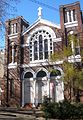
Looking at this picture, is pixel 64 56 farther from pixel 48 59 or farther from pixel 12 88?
pixel 12 88

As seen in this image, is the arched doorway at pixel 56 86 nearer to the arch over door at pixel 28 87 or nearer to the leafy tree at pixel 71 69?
the leafy tree at pixel 71 69

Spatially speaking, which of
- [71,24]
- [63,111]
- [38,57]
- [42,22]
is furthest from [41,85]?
[63,111]

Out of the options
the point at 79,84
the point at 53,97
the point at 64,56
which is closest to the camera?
the point at 79,84

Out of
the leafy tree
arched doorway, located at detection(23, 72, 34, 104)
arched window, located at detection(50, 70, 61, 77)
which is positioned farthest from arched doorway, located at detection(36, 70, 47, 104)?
the leafy tree

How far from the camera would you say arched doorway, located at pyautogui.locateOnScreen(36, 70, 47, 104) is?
30.8m

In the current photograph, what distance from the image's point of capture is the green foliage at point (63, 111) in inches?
714

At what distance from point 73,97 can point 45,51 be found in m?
7.20

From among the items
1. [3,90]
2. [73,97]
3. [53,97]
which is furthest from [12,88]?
[73,97]

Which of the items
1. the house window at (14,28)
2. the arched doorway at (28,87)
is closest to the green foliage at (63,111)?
the arched doorway at (28,87)

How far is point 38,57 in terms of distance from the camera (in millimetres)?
31891

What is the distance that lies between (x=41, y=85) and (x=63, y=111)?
12980 mm

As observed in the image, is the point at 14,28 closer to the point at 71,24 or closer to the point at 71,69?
the point at 71,24

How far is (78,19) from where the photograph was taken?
100ft

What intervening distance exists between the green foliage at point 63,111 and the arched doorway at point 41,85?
12006 millimetres
